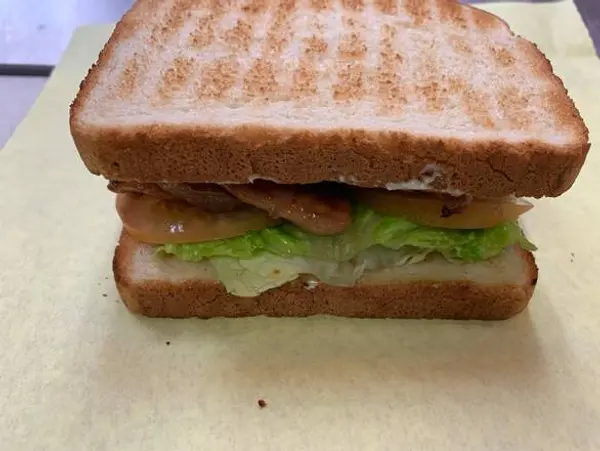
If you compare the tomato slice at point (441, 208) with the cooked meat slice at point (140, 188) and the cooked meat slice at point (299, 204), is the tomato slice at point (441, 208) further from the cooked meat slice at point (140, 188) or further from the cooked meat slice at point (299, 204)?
the cooked meat slice at point (140, 188)

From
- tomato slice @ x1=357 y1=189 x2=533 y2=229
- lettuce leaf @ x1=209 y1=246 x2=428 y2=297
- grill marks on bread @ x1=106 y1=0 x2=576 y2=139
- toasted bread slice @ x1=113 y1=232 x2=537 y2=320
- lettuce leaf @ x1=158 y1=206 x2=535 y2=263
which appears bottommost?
toasted bread slice @ x1=113 y1=232 x2=537 y2=320

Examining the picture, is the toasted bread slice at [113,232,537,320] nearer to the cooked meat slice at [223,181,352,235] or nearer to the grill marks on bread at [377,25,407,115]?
the cooked meat slice at [223,181,352,235]

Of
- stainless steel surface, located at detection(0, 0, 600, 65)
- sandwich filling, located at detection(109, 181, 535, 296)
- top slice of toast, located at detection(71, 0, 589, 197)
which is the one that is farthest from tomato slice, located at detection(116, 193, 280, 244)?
stainless steel surface, located at detection(0, 0, 600, 65)

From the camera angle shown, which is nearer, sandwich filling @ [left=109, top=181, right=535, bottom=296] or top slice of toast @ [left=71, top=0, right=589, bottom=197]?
top slice of toast @ [left=71, top=0, right=589, bottom=197]

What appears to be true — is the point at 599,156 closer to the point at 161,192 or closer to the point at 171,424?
the point at 161,192

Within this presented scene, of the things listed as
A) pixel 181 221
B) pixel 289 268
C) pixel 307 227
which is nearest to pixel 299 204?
pixel 307 227

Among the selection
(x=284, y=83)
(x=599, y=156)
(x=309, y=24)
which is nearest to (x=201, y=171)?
(x=284, y=83)

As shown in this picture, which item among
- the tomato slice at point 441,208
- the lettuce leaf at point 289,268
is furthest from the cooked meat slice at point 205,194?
the tomato slice at point 441,208
